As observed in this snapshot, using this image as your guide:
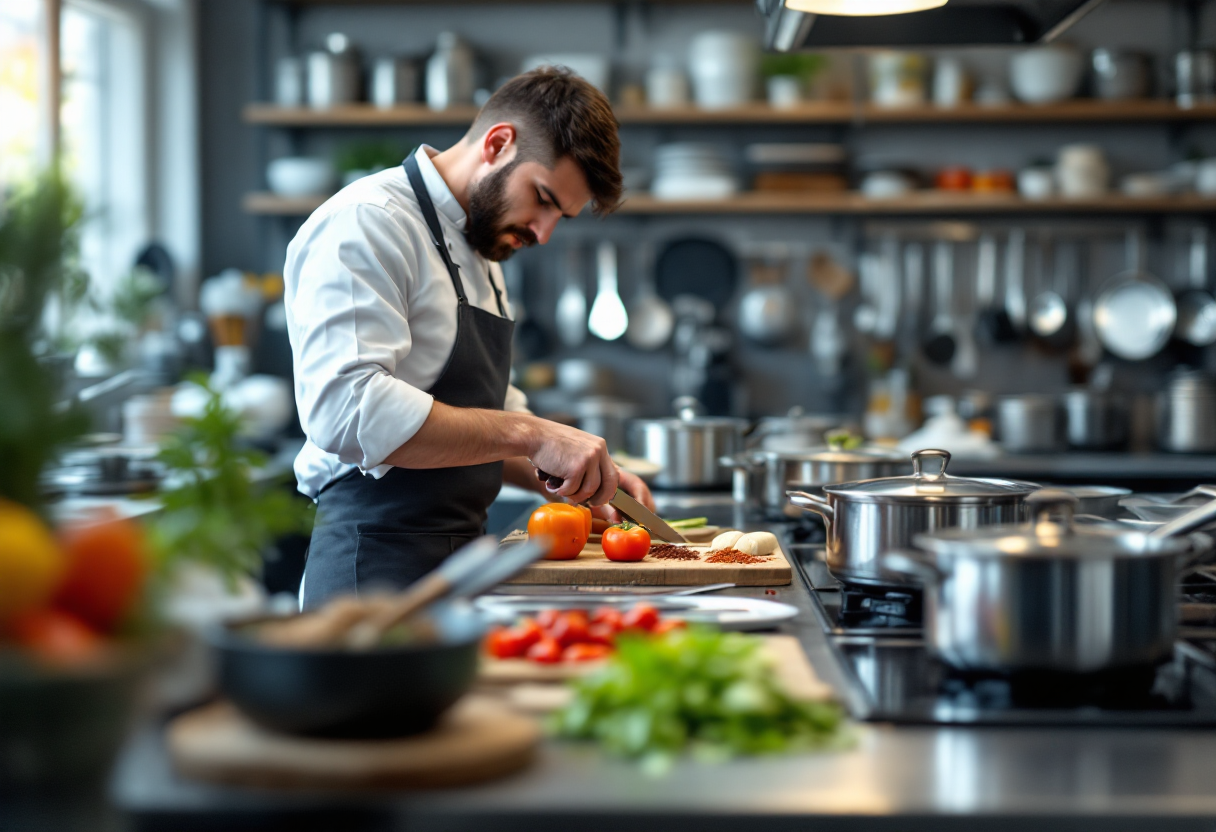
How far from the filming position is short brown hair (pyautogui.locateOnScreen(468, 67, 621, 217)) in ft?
6.67

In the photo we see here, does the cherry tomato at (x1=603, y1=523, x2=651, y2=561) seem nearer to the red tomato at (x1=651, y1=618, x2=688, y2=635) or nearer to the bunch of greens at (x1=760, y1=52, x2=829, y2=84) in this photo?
the red tomato at (x1=651, y1=618, x2=688, y2=635)

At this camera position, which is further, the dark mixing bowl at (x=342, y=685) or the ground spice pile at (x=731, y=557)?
the ground spice pile at (x=731, y=557)

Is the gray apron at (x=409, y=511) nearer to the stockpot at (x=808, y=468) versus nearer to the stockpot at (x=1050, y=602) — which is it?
the stockpot at (x=808, y=468)

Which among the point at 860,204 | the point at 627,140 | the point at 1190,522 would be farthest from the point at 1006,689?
the point at 627,140

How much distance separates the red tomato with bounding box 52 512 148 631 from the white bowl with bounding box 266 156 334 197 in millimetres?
4012

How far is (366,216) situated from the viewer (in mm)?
1987

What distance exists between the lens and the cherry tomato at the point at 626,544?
1846 millimetres

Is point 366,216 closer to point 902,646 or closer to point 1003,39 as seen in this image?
point 902,646

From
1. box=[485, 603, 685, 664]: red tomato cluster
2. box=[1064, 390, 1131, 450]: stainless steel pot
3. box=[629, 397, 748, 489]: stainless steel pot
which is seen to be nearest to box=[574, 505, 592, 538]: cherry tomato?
box=[485, 603, 685, 664]: red tomato cluster

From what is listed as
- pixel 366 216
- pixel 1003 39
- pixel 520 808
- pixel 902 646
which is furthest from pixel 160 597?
pixel 1003 39

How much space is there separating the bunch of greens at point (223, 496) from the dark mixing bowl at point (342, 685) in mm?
106

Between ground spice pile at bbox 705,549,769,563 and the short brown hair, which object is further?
the short brown hair

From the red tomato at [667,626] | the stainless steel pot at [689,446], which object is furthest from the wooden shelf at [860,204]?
the red tomato at [667,626]

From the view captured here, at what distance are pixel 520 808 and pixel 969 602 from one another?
49cm
